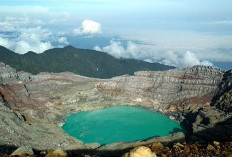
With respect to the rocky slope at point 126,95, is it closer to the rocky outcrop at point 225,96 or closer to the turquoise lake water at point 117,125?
the rocky outcrop at point 225,96

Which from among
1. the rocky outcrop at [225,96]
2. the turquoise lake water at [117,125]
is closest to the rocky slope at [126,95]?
the rocky outcrop at [225,96]

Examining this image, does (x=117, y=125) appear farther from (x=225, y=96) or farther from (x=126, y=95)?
(x=225, y=96)

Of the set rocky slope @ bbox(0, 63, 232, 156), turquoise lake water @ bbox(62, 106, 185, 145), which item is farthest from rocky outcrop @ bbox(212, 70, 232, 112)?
turquoise lake water @ bbox(62, 106, 185, 145)

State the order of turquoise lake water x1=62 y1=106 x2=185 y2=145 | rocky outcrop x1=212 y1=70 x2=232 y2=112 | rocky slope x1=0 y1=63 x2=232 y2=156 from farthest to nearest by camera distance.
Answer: rocky outcrop x1=212 y1=70 x2=232 y2=112 → rocky slope x1=0 y1=63 x2=232 y2=156 → turquoise lake water x1=62 y1=106 x2=185 y2=145

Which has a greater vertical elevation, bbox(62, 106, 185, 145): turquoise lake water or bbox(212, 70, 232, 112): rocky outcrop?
bbox(212, 70, 232, 112): rocky outcrop

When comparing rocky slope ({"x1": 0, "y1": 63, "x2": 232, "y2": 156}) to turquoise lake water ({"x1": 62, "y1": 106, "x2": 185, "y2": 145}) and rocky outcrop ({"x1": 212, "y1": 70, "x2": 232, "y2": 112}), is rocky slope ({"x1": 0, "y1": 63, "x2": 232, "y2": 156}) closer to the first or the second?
rocky outcrop ({"x1": 212, "y1": 70, "x2": 232, "y2": 112})

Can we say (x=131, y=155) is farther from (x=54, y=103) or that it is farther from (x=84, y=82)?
(x=84, y=82)

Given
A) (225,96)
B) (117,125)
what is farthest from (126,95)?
(225,96)
